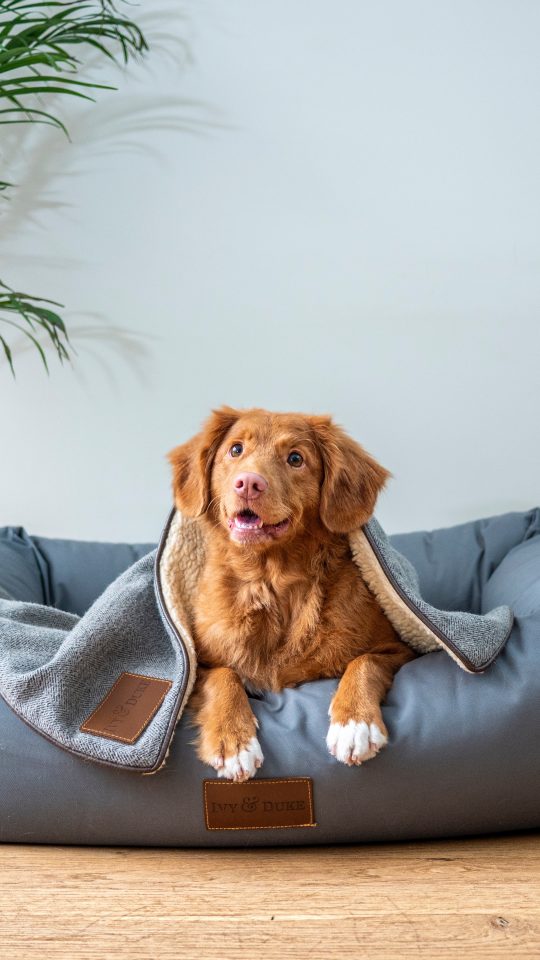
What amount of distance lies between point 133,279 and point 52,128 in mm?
654

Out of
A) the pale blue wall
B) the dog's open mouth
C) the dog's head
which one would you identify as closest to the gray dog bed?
the dog's head

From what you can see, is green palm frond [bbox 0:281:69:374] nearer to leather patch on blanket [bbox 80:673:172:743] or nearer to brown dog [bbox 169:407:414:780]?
brown dog [bbox 169:407:414:780]

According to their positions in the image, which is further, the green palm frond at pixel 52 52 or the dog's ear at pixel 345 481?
the green palm frond at pixel 52 52

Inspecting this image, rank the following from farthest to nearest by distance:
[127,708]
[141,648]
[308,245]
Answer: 1. [308,245]
2. [141,648]
3. [127,708]

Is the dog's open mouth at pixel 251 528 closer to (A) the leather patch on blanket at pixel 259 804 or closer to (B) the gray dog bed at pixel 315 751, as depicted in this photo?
(B) the gray dog bed at pixel 315 751

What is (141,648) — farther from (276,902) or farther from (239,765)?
(276,902)

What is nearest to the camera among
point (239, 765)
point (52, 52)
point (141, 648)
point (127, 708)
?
point (239, 765)

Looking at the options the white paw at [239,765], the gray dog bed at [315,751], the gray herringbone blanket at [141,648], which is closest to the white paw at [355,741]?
the gray dog bed at [315,751]

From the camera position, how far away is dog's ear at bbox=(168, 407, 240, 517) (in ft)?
6.69

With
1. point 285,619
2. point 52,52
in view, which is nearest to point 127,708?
point 285,619

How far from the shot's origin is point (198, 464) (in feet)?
6.78

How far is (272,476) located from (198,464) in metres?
0.27

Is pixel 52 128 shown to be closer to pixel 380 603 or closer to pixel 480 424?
pixel 480 424

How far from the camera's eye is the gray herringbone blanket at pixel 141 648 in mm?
1728
